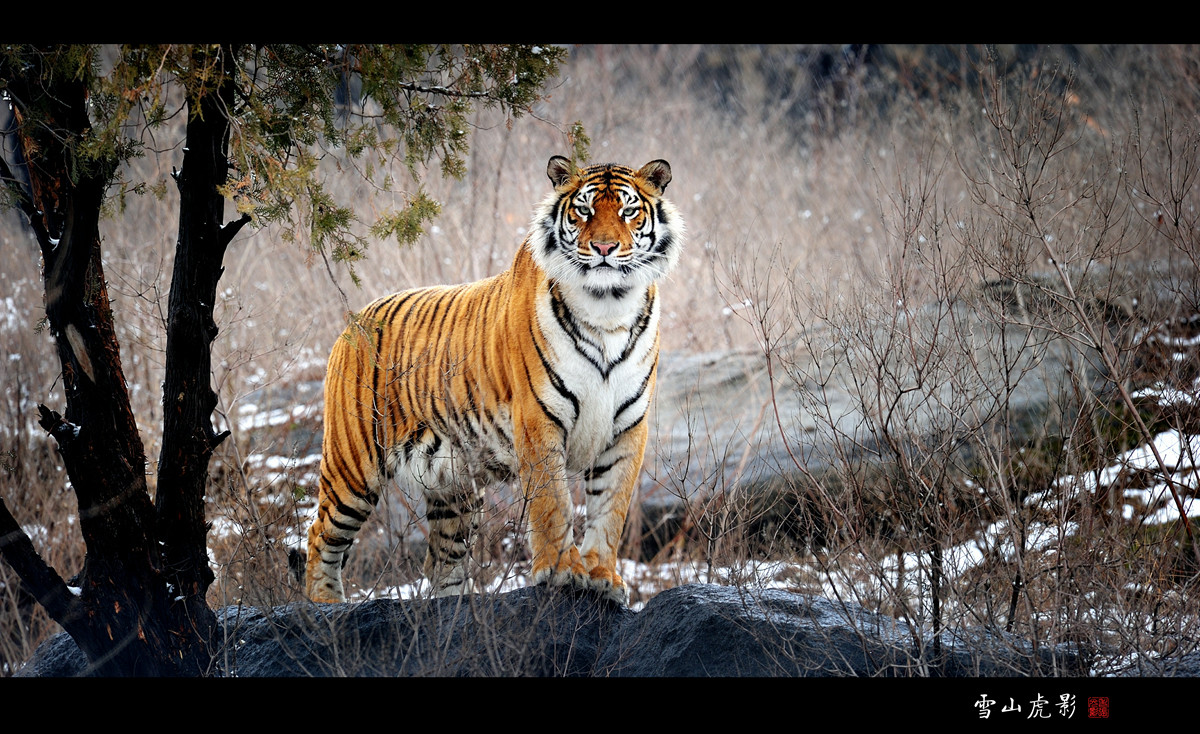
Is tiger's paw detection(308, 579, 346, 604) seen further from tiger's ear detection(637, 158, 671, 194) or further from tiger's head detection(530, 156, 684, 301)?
tiger's ear detection(637, 158, 671, 194)

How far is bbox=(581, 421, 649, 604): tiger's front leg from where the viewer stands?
3775mm

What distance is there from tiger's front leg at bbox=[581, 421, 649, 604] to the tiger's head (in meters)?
0.61

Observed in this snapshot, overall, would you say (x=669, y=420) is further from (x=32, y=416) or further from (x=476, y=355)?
(x=32, y=416)

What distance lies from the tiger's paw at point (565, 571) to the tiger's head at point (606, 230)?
1.00 m

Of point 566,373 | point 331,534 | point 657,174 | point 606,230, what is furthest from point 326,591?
point 657,174

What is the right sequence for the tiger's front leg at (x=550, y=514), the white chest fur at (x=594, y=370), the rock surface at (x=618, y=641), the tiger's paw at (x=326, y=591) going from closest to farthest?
the rock surface at (x=618, y=641)
the tiger's front leg at (x=550, y=514)
the white chest fur at (x=594, y=370)
the tiger's paw at (x=326, y=591)

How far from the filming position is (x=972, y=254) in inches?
144

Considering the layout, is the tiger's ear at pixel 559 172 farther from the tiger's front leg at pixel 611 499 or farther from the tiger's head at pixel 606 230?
the tiger's front leg at pixel 611 499

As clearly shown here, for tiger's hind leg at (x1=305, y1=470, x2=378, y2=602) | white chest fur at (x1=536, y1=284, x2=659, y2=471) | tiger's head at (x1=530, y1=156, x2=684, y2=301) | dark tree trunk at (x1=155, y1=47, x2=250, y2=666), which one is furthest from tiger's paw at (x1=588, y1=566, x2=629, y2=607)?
dark tree trunk at (x1=155, y1=47, x2=250, y2=666)

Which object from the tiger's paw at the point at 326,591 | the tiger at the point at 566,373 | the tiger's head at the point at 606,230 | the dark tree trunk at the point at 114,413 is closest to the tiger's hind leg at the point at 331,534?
the tiger's paw at the point at 326,591

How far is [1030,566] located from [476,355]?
7.63ft

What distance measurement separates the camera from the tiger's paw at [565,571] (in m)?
3.63

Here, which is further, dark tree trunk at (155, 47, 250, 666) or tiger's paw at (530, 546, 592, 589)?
tiger's paw at (530, 546, 592, 589)
